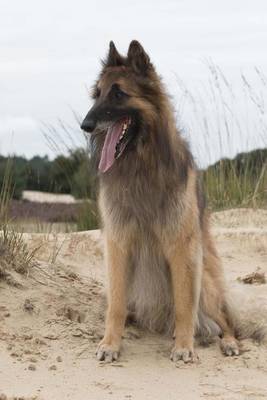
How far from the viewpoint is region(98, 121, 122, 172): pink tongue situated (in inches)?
190

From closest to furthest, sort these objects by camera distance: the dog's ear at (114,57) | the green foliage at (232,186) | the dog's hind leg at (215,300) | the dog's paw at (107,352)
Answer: the dog's paw at (107,352) < the dog's ear at (114,57) < the dog's hind leg at (215,300) < the green foliage at (232,186)

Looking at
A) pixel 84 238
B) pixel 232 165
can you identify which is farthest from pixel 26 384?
pixel 232 165

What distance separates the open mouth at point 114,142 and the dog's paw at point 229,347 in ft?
5.07

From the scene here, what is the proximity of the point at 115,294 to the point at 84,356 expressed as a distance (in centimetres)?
49

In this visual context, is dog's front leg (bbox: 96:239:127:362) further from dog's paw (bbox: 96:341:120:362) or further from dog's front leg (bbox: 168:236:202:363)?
dog's front leg (bbox: 168:236:202:363)

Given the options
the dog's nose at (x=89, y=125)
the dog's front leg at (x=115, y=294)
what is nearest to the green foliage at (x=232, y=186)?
the dog's front leg at (x=115, y=294)

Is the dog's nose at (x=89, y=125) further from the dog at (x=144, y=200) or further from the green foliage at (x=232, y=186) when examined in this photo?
the green foliage at (x=232, y=186)

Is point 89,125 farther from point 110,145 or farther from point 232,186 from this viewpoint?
point 232,186

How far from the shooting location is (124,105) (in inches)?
189

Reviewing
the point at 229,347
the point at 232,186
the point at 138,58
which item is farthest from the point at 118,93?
the point at 232,186

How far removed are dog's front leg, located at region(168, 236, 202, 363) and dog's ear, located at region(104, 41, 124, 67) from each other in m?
1.31

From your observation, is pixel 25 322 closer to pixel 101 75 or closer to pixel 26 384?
pixel 26 384

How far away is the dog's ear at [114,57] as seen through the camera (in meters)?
5.01

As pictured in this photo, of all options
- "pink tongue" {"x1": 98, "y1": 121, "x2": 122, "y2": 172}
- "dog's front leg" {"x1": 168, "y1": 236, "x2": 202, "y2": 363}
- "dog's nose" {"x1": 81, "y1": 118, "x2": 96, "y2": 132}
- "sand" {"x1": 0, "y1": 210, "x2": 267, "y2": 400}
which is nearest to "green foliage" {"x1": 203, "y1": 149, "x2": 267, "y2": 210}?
"sand" {"x1": 0, "y1": 210, "x2": 267, "y2": 400}
